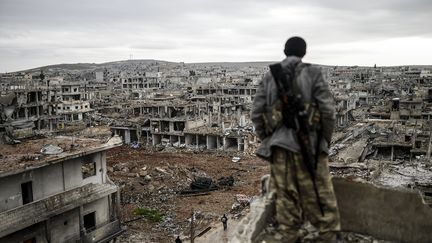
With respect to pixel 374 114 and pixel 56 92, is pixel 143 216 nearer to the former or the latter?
pixel 374 114

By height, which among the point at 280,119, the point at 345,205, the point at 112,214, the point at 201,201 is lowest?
the point at 201,201

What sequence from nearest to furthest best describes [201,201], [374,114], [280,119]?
[280,119] < [201,201] < [374,114]

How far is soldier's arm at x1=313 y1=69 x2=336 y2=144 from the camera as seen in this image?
14.3 ft

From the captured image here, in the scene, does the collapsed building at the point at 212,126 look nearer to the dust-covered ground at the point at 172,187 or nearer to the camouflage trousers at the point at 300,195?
the dust-covered ground at the point at 172,187

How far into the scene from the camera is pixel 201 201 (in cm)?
2947

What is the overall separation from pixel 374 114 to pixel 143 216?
36.6m

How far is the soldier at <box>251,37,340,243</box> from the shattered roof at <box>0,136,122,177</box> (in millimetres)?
13371

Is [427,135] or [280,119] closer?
[280,119]

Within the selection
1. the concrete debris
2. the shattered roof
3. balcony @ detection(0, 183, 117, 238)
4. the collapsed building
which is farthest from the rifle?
the concrete debris

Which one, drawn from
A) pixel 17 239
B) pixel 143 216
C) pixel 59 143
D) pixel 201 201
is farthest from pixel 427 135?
pixel 17 239

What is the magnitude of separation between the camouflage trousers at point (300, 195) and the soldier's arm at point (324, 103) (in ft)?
1.19

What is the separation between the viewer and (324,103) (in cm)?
437

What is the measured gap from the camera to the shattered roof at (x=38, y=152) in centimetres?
1630

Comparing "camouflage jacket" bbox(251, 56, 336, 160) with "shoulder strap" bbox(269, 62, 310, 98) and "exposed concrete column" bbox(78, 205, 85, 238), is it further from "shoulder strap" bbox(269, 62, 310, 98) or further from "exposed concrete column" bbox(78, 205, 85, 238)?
"exposed concrete column" bbox(78, 205, 85, 238)
